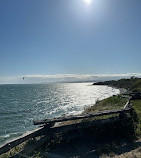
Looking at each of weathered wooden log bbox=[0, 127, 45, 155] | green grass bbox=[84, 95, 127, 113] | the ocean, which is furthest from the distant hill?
weathered wooden log bbox=[0, 127, 45, 155]

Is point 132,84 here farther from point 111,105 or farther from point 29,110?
point 29,110

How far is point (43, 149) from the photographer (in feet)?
20.6

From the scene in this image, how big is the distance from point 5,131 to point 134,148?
15467 mm

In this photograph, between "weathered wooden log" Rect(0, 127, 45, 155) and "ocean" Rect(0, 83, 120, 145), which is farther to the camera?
"ocean" Rect(0, 83, 120, 145)

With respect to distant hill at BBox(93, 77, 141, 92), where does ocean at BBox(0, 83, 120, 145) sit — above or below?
below

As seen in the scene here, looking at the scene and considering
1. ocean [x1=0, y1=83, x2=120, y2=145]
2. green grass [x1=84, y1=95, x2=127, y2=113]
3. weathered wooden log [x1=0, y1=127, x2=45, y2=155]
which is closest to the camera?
weathered wooden log [x1=0, y1=127, x2=45, y2=155]

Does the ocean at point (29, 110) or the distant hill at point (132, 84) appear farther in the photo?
the distant hill at point (132, 84)

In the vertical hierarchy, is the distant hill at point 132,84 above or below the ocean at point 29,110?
above

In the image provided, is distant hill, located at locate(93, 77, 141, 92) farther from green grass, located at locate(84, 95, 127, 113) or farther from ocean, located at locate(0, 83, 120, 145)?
green grass, located at locate(84, 95, 127, 113)

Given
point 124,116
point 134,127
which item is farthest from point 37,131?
point 134,127

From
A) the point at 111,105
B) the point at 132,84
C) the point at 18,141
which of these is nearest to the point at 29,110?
the point at 111,105

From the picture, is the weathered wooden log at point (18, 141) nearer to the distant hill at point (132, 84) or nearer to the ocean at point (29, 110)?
the ocean at point (29, 110)

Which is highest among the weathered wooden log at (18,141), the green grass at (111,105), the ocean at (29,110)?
the weathered wooden log at (18,141)

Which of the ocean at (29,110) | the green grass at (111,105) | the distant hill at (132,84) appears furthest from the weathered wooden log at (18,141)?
the distant hill at (132,84)
